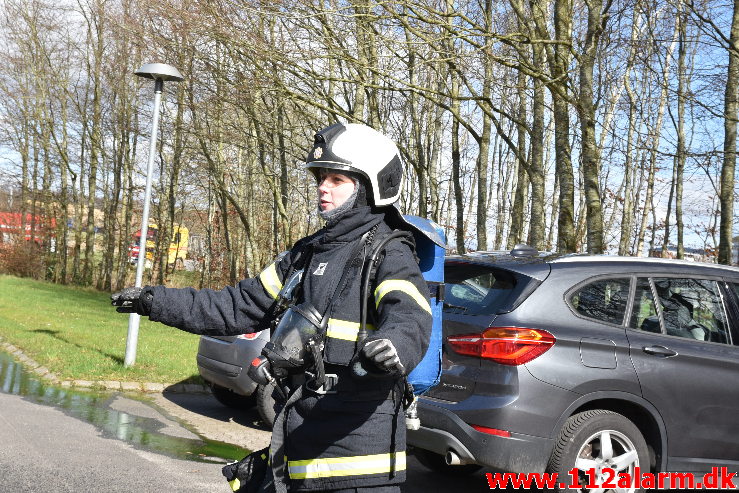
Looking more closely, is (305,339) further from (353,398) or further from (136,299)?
(136,299)

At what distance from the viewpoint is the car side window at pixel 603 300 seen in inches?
200

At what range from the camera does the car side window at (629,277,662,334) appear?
520 cm

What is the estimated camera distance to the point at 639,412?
507 centimetres

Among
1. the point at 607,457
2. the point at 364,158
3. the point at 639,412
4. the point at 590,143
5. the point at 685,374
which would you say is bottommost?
the point at 607,457

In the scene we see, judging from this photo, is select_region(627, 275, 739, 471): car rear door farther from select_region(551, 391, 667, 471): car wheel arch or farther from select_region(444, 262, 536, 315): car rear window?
select_region(444, 262, 536, 315): car rear window

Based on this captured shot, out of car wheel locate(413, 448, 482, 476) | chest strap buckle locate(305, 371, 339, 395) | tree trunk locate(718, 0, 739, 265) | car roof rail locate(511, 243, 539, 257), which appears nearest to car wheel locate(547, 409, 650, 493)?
car roof rail locate(511, 243, 539, 257)

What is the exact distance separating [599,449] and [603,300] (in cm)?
97

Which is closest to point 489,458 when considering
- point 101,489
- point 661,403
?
point 661,403

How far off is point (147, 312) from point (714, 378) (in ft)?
12.5

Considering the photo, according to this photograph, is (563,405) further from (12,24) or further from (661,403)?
(12,24)

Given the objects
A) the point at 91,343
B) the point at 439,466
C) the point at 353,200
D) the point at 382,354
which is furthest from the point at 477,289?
the point at 91,343

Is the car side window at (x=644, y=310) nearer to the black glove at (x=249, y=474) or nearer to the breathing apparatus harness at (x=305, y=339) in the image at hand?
the breathing apparatus harness at (x=305, y=339)

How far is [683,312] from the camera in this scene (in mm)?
5438

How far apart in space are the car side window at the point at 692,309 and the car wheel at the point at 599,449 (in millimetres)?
814
